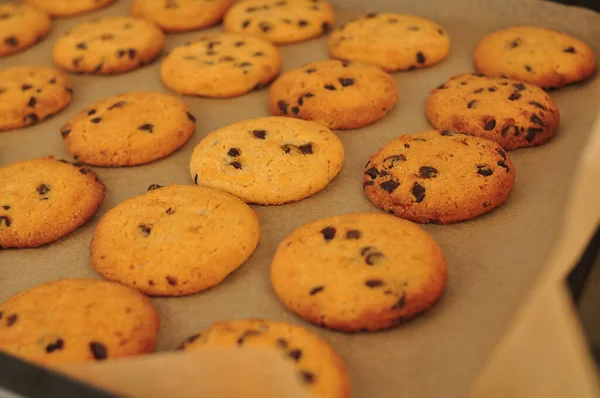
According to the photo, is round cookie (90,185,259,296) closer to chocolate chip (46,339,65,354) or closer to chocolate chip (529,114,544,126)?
chocolate chip (46,339,65,354)

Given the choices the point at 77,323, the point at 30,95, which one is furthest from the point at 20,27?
the point at 77,323

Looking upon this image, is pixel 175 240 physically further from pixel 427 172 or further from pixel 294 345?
pixel 427 172

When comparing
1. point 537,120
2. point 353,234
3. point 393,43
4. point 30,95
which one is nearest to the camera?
point 353,234

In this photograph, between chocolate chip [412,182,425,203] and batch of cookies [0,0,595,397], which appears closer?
batch of cookies [0,0,595,397]

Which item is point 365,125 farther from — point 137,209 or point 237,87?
point 137,209

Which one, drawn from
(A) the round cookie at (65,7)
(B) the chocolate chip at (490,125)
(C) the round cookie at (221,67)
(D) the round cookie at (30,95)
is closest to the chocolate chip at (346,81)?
(C) the round cookie at (221,67)

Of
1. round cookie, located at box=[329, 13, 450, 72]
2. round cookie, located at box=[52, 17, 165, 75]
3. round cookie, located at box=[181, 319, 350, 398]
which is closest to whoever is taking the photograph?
round cookie, located at box=[181, 319, 350, 398]

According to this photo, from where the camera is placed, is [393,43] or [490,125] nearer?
[490,125]

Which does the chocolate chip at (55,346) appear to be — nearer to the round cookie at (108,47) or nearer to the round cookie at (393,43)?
the round cookie at (108,47)

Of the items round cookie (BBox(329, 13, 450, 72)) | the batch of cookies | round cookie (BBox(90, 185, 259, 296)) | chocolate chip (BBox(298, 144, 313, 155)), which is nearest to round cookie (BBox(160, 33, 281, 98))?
the batch of cookies
